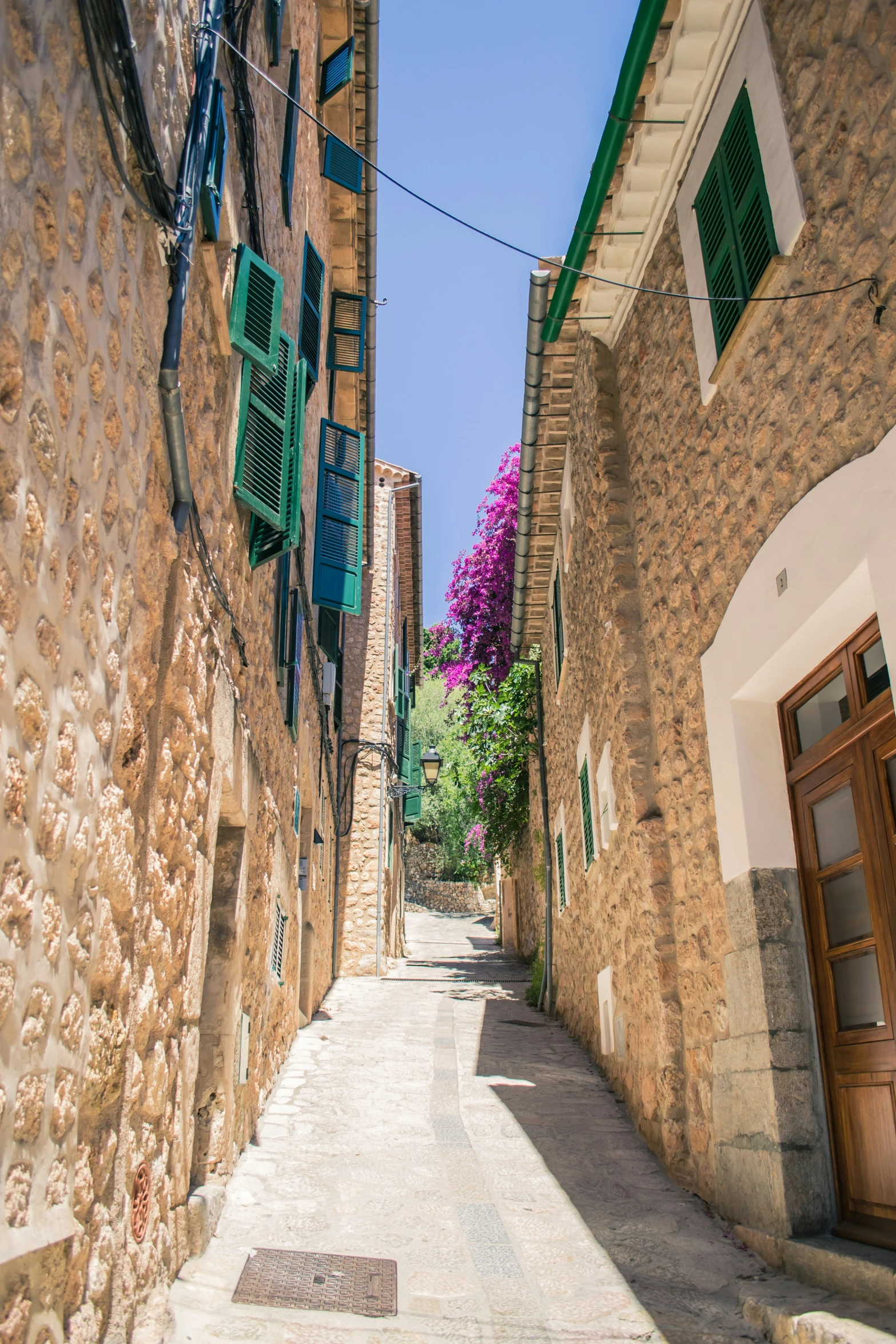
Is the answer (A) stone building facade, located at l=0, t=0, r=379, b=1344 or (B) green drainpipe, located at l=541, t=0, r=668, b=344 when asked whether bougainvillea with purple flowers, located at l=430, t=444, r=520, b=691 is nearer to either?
(B) green drainpipe, located at l=541, t=0, r=668, b=344

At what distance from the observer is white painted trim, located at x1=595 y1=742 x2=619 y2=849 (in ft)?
19.7

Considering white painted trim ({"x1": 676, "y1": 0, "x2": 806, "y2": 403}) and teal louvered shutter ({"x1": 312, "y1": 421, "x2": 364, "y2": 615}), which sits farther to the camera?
teal louvered shutter ({"x1": 312, "y1": 421, "x2": 364, "y2": 615})

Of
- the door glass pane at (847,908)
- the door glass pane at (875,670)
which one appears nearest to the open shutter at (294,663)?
the door glass pane at (847,908)

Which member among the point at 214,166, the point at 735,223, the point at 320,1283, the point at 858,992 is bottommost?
the point at 320,1283

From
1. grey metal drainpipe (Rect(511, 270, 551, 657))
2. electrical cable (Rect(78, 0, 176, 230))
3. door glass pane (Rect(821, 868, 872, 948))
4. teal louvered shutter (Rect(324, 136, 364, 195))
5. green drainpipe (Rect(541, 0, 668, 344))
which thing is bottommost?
door glass pane (Rect(821, 868, 872, 948))

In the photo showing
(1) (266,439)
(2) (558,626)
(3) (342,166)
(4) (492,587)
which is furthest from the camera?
(4) (492,587)

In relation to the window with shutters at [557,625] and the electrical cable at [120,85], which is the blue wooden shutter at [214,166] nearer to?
the electrical cable at [120,85]

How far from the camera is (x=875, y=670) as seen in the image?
352 centimetres

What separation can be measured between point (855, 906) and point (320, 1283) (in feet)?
7.83

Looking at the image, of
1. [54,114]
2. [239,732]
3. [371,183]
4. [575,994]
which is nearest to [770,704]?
[239,732]

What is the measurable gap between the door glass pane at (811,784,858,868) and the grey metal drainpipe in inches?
150

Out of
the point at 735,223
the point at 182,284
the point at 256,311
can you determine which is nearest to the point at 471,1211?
the point at 182,284

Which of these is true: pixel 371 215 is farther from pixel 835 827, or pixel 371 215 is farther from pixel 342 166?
pixel 835 827

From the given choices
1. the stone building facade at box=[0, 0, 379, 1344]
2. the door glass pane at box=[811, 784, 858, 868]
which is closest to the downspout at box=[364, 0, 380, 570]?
the stone building facade at box=[0, 0, 379, 1344]
